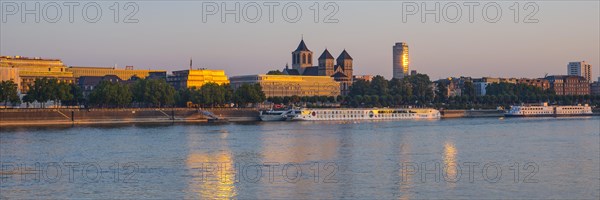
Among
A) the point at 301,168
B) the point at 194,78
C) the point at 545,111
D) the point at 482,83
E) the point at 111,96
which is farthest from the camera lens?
the point at 482,83

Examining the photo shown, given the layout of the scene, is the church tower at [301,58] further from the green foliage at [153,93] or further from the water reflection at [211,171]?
the water reflection at [211,171]

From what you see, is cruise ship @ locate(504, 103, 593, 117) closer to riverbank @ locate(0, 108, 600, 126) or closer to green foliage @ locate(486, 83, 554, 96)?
green foliage @ locate(486, 83, 554, 96)

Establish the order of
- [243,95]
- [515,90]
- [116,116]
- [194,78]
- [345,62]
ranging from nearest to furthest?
1. [116,116]
2. [243,95]
3. [194,78]
4. [515,90]
5. [345,62]

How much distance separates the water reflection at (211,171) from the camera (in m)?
24.1

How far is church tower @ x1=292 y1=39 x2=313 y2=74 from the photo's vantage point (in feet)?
524

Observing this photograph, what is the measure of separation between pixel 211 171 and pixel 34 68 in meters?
86.0

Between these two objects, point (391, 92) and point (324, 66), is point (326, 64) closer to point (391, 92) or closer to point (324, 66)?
point (324, 66)

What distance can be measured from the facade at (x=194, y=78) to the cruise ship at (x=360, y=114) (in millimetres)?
30310

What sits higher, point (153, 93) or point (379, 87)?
point (379, 87)

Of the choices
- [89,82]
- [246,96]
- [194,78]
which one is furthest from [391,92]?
[89,82]

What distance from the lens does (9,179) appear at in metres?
27.2

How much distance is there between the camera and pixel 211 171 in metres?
29.6

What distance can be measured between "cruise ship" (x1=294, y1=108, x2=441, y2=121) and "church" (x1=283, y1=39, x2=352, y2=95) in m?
54.6

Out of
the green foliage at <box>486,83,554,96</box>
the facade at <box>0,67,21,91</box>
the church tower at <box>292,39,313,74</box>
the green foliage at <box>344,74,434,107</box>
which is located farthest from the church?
the facade at <box>0,67,21,91</box>
